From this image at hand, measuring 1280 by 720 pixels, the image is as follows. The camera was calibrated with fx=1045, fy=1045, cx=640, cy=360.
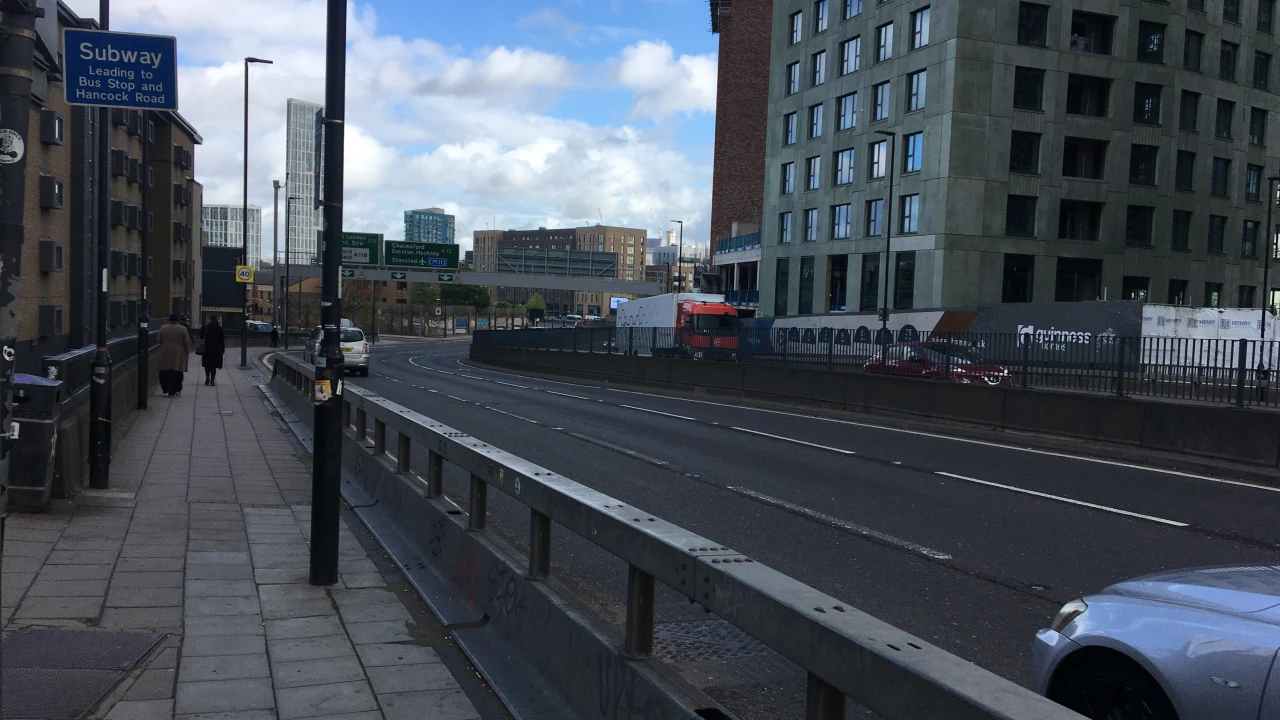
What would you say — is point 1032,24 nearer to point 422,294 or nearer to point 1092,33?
point 1092,33

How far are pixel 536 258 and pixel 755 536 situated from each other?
289 feet

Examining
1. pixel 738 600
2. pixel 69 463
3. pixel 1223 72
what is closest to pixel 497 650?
pixel 738 600

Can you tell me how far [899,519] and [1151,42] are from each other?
162ft

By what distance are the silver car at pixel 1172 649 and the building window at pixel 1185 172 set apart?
5468cm

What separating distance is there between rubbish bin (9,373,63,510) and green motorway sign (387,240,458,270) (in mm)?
54279

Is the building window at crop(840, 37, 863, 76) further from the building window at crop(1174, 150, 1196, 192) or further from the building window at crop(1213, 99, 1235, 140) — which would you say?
the building window at crop(1213, 99, 1235, 140)

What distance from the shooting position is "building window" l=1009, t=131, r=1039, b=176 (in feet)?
163

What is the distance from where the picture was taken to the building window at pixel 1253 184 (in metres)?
55.6

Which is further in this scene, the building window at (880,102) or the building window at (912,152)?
the building window at (880,102)

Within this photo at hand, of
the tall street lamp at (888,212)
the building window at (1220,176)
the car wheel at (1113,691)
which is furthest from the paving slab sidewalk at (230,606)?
the building window at (1220,176)

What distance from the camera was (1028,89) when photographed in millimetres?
49406

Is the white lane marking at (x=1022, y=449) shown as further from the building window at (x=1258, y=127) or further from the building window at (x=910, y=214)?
the building window at (x=1258, y=127)

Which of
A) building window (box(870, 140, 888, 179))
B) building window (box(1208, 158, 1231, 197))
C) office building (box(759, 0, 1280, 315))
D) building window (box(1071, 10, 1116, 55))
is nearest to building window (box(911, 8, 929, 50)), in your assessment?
office building (box(759, 0, 1280, 315))

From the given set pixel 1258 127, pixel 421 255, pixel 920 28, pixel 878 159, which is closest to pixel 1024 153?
pixel 878 159
